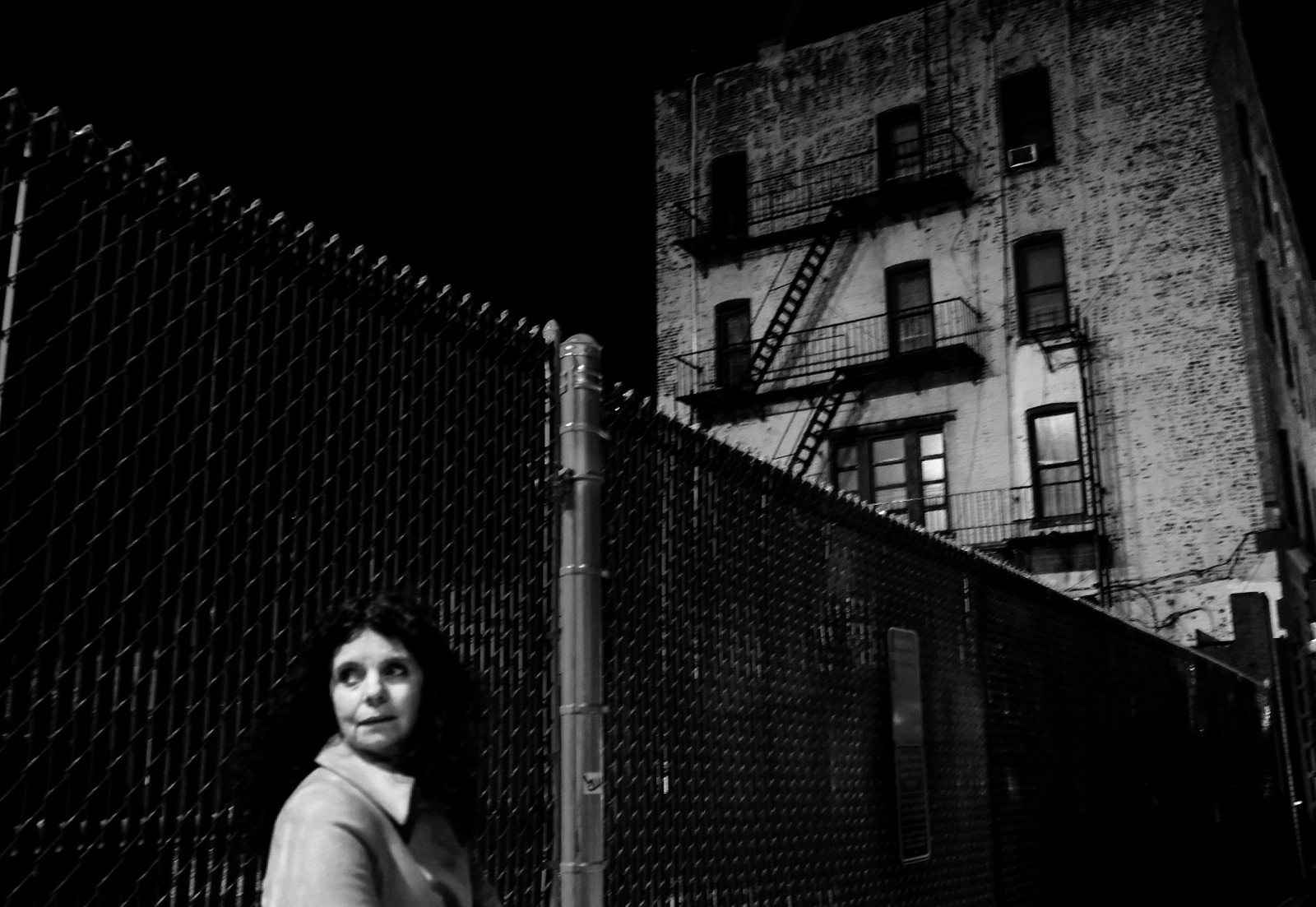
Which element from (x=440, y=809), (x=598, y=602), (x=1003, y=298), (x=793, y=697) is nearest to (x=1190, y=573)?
(x=1003, y=298)

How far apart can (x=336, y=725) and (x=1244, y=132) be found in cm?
2707

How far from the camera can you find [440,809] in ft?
7.77

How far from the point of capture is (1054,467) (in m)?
23.6

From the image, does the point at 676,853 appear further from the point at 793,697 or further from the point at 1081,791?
the point at 1081,791

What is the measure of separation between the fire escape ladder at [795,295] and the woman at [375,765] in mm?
23920

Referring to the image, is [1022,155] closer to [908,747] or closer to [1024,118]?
[1024,118]

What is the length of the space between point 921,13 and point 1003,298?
682cm

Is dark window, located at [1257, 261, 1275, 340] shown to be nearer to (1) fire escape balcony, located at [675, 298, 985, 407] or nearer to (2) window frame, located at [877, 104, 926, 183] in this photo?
(1) fire escape balcony, located at [675, 298, 985, 407]

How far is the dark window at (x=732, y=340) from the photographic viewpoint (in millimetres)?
27641

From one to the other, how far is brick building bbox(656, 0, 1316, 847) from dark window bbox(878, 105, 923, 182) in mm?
64

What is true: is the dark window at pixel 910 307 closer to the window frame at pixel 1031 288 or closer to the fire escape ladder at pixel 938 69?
the window frame at pixel 1031 288

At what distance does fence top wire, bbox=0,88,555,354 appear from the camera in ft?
8.89

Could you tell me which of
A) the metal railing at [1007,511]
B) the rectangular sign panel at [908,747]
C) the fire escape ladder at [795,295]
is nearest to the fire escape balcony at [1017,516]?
the metal railing at [1007,511]

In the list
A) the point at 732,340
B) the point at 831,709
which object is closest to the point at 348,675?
the point at 831,709
